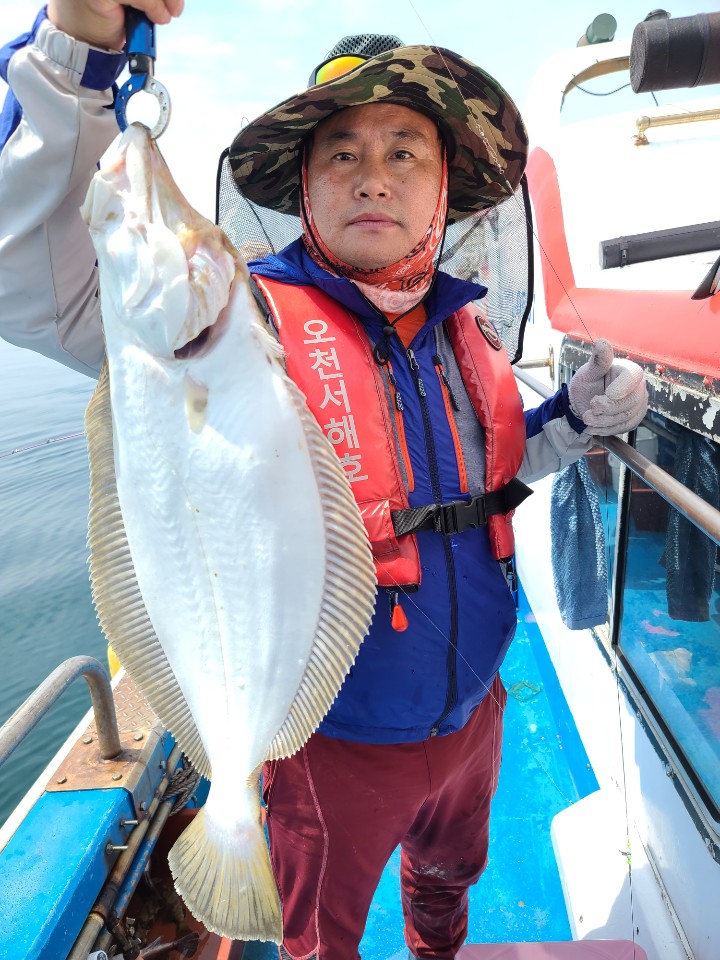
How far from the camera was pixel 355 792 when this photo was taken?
177 cm

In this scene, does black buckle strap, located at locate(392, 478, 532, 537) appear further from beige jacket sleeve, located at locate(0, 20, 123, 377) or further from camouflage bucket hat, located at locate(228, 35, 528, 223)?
camouflage bucket hat, located at locate(228, 35, 528, 223)

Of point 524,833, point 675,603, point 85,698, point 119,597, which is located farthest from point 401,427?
point 85,698

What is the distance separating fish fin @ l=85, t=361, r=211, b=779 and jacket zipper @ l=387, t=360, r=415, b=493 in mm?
770

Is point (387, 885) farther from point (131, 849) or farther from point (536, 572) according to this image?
Result: point (536, 572)

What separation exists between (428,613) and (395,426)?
1.75 feet

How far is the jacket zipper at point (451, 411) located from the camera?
1.83 meters

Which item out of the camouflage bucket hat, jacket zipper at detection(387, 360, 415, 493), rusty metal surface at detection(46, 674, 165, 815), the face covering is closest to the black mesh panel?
the camouflage bucket hat

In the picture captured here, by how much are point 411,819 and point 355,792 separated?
0.23 metres

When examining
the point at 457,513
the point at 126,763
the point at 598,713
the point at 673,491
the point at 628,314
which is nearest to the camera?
the point at 673,491

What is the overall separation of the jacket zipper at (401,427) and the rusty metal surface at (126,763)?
1.68 meters

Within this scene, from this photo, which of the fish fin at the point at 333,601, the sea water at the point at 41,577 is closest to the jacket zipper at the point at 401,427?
the fish fin at the point at 333,601

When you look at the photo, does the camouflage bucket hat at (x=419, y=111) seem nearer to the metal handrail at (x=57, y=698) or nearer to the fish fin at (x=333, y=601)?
the fish fin at (x=333, y=601)

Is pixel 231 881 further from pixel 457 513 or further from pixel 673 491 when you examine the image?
pixel 673 491

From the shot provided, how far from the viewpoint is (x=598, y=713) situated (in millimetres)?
3240
